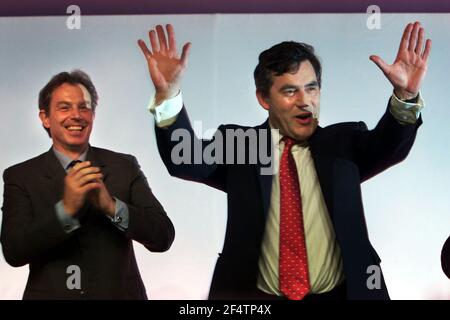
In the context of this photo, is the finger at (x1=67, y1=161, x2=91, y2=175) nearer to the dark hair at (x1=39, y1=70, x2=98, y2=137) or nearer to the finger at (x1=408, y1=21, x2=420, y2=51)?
the dark hair at (x1=39, y1=70, x2=98, y2=137)

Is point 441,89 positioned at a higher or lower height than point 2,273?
higher

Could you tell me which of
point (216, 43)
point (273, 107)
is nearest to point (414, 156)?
point (273, 107)

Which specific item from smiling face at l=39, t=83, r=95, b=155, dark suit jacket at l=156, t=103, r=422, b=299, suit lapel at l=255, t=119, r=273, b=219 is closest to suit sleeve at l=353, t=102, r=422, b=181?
dark suit jacket at l=156, t=103, r=422, b=299

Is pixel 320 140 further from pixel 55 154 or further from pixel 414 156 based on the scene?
pixel 55 154

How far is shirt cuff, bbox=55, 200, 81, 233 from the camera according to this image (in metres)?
2.95

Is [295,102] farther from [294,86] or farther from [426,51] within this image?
[426,51]

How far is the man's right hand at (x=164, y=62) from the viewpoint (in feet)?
9.82

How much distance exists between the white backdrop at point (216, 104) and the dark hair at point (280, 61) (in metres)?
0.03

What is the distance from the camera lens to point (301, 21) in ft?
10.3

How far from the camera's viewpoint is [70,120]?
3090 mm

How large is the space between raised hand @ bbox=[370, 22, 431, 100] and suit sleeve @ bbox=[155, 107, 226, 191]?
0.72 metres

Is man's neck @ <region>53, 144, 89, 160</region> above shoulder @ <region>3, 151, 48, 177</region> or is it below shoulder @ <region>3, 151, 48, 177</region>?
above
